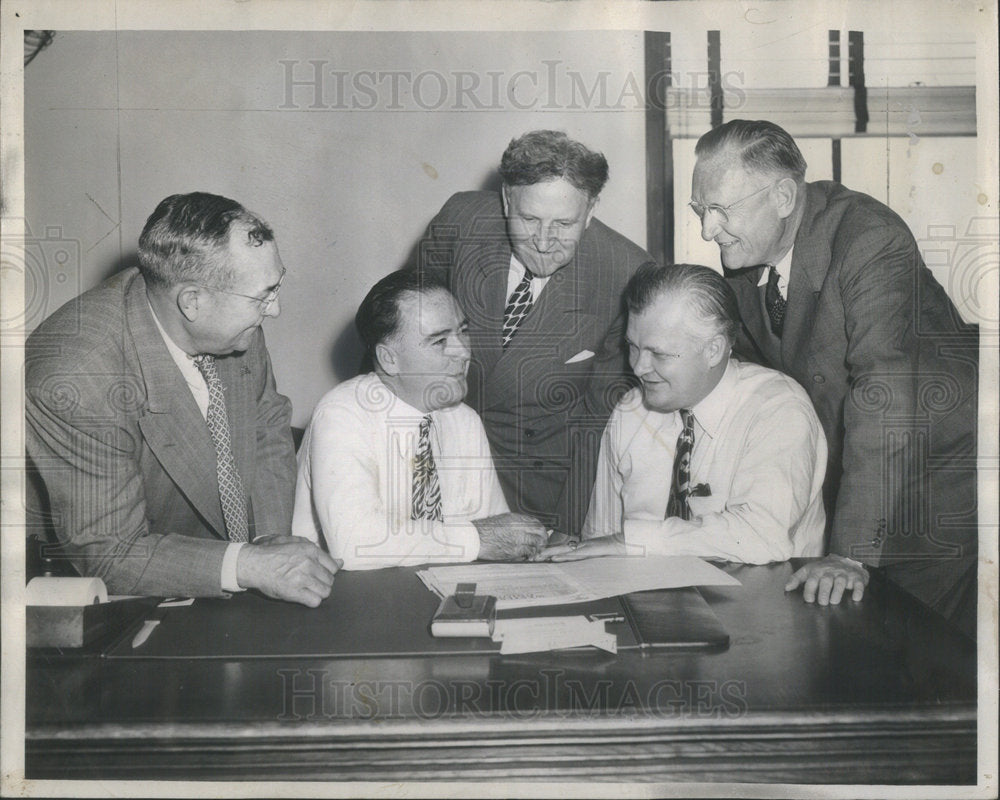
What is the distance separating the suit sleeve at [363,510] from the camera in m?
2.12

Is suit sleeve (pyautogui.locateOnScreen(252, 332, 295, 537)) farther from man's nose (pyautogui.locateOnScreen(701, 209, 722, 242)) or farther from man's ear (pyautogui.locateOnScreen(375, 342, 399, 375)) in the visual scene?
man's nose (pyautogui.locateOnScreen(701, 209, 722, 242))

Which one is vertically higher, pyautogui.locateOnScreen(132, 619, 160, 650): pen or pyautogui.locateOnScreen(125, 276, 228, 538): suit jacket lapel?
pyautogui.locateOnScreen(125, 276, 228, 538): suit jacket lapel

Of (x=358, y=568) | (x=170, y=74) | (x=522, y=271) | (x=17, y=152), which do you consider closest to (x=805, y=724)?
(x=358, y=568)

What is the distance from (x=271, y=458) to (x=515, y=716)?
1.28 meters

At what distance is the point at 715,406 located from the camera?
7.73 feet

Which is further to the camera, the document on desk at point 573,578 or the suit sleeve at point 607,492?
the suit sleeve at point 607,492

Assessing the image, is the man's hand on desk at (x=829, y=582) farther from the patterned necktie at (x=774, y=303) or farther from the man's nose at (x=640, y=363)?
the patterned necktie at (x=774, y=303)

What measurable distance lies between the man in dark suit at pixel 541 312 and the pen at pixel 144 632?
1.17 m

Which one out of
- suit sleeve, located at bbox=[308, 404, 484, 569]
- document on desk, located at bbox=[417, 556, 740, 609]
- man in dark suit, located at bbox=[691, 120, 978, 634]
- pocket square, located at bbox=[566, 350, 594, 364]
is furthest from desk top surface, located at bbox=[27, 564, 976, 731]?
pocket square, located at bbox=[566, 350, 594, 364]

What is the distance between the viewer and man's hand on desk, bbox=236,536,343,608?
1.80 metres

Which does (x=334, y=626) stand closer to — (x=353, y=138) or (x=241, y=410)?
(x=241, y=410)

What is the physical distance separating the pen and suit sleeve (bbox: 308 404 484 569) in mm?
519
